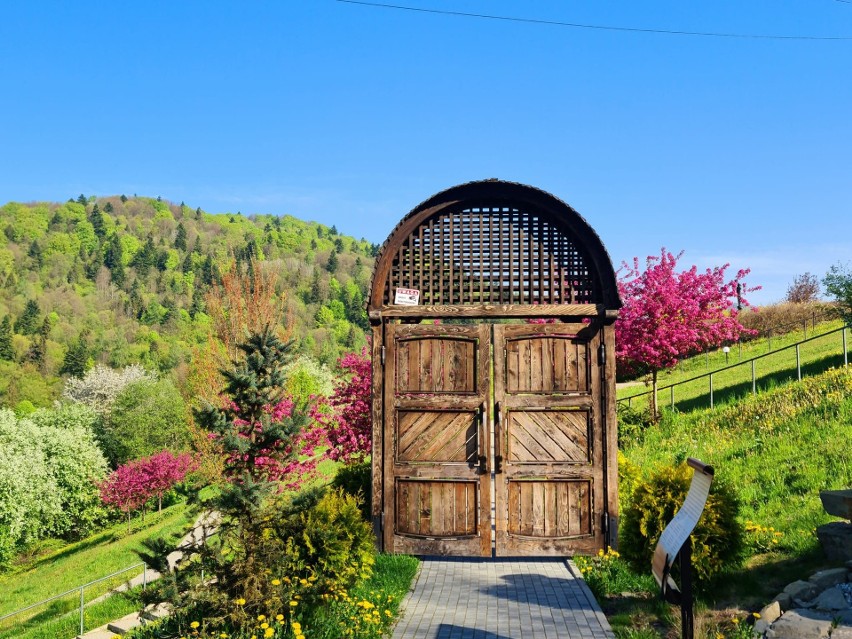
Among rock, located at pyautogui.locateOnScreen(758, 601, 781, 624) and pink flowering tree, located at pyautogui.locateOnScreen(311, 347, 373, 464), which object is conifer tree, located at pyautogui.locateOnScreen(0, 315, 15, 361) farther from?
rock, located at pyautogui.locateOnScreen(758, 601, 781, 624)

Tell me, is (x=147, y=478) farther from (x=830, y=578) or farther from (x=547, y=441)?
(x=830, y=578)

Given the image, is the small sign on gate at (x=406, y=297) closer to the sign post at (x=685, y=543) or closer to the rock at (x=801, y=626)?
the sign post at (x=685, y=543)

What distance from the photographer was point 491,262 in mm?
10266

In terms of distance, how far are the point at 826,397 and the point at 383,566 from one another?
406 inches

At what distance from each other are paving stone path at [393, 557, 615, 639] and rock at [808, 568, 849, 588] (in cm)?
199

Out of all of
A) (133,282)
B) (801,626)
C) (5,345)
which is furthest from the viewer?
(133,282)

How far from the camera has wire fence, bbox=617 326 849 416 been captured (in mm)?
18603

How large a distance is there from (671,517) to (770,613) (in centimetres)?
144

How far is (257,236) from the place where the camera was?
16262cm

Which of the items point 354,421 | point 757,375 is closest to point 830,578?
point 354,421

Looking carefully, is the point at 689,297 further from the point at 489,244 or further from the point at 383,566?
the point at 383,566

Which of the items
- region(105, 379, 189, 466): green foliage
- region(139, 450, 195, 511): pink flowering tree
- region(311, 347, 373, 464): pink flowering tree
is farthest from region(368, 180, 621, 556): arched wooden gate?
region(105, 379, 189, 466): green foliage

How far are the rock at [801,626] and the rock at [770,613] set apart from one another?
0.08m

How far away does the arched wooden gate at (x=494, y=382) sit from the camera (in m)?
9.93
